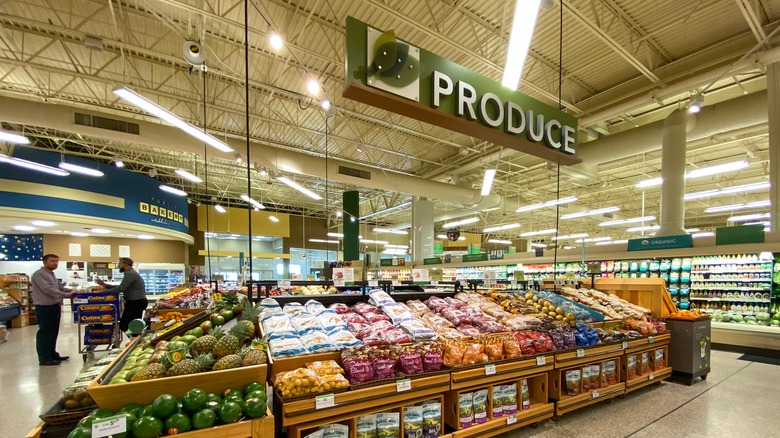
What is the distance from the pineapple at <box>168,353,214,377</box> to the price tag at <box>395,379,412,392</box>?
1.17 metres

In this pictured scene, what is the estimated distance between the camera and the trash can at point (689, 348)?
4332 mm

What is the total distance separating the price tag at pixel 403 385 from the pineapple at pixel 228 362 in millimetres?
1024

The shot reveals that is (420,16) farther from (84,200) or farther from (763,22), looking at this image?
(84,200)

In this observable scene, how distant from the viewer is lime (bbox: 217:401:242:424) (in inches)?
66.3

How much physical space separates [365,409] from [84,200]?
14.1 meters

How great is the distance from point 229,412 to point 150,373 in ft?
1.55

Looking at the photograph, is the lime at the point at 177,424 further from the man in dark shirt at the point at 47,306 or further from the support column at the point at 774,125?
the support column at the point at 774,125

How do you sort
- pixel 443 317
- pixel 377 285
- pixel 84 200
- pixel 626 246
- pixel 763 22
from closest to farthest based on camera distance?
1. pixel 443 317
2. pixel 377 285
3. pixel 763 22
4. pixel 626 246
5. pixel 84 200

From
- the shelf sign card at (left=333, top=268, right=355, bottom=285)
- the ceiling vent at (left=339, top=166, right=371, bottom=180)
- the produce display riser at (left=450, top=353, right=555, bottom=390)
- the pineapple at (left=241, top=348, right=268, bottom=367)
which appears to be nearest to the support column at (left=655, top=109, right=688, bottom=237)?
the produce display riser at (left=450, top=353, right=555, bottom=390)

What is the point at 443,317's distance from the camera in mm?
3539

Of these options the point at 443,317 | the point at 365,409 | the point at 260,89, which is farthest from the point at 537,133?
the point at 260,89

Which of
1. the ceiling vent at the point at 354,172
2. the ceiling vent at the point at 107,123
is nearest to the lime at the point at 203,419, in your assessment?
the ceiling vent at the point at 107,123

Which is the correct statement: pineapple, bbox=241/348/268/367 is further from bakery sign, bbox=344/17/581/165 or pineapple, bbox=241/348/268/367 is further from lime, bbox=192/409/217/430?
bakery sign, bbox=344/17/581/165

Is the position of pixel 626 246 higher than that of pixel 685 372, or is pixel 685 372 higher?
pixel 626 246
